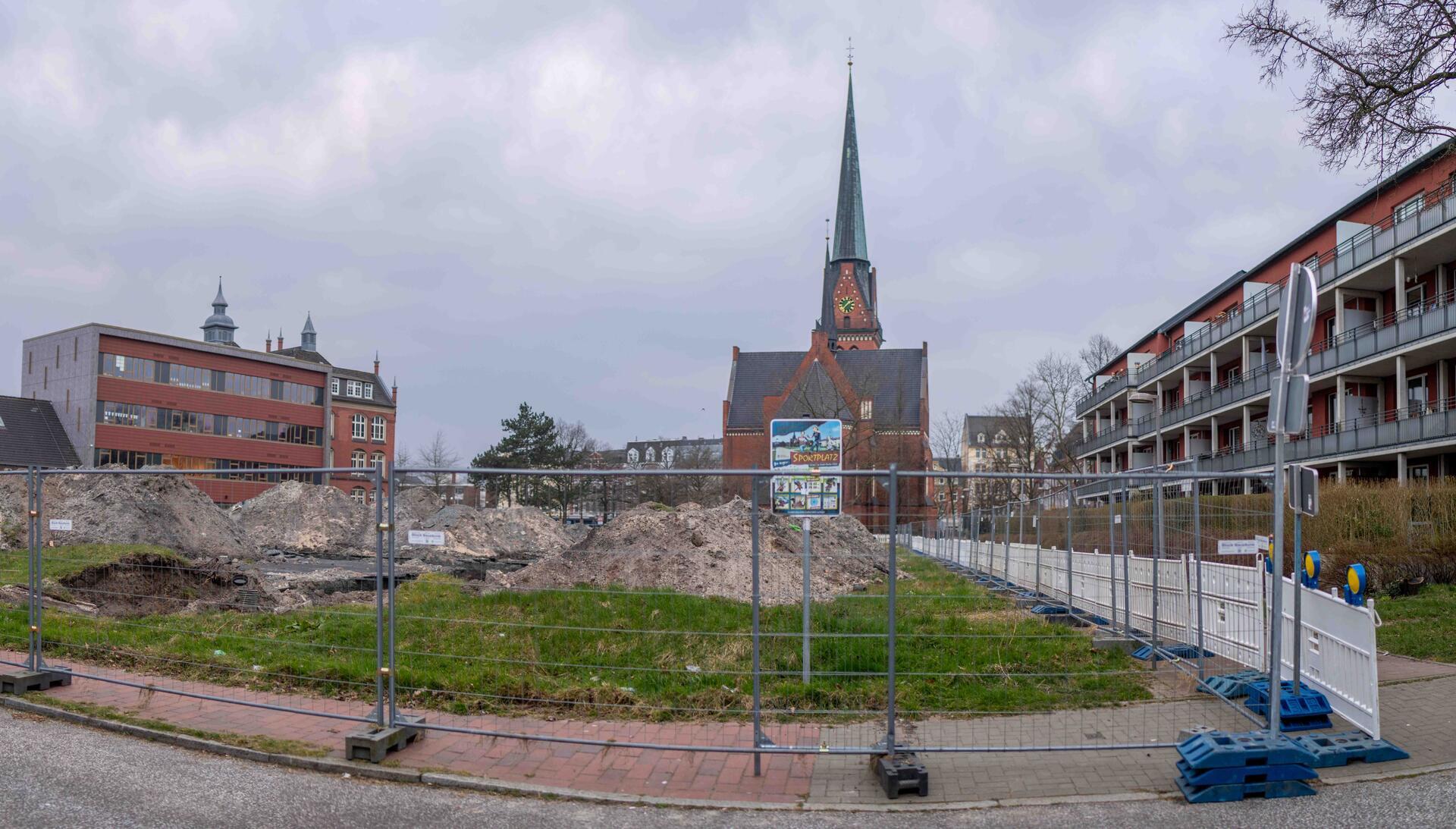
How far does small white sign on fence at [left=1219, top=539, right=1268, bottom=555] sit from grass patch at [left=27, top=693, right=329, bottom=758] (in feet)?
23.9

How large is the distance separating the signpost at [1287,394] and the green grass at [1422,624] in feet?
18.1

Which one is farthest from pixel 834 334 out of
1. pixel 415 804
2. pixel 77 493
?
pixel 415 804

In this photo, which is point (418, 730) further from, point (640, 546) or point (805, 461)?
point (805, 461)

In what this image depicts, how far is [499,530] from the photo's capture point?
922cm

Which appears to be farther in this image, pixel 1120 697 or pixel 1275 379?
pixel 1120 697

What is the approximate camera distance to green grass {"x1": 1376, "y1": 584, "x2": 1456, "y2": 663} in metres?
11.1

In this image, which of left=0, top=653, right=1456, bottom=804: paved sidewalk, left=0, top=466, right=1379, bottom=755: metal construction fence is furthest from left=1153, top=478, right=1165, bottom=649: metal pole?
left=0, top=653, right=1456, bottom=804: paved sidewalk

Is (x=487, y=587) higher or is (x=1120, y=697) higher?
(x=487, y=587)

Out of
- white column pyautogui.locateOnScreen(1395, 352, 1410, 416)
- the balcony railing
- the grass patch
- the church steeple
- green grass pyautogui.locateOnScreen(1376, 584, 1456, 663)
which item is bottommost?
the grass patch

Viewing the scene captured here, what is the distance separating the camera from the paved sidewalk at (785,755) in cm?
636

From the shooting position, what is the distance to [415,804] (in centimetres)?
600

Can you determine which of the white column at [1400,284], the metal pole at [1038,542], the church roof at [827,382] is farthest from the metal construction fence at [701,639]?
the church roof at [827,382]

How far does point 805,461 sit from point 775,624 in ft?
44.3

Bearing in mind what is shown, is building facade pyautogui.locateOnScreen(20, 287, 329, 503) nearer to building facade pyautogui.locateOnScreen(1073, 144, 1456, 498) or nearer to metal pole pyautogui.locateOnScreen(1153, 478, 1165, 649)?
building facade pyautogui.locateOnScreen(1073, 144, 1456, 498)
